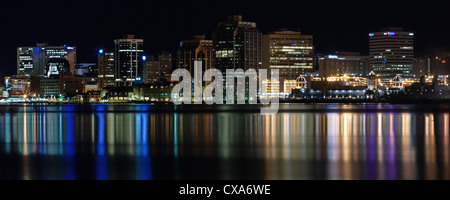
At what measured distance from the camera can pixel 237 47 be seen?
134000mm

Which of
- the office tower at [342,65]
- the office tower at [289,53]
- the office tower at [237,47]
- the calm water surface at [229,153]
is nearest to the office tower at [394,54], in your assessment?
the office tower at [342,65]

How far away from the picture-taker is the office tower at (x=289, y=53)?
135 m

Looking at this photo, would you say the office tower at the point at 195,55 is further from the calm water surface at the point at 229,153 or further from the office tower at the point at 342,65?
the calm water surface at the point at 229,153

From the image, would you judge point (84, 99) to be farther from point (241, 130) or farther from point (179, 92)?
point (241, 130)

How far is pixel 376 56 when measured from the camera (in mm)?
161625

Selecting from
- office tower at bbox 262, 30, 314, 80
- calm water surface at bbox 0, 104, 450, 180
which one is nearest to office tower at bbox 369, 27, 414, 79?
office tower at bbox 262, 30, 314, 80

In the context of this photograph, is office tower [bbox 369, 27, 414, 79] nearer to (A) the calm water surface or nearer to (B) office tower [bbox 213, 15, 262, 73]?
(B) office tower [bbox 213, 15, 262, 73]

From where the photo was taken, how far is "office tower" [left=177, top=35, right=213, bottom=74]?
151125mm

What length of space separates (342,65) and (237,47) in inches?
1375

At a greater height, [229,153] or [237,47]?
[237,47]

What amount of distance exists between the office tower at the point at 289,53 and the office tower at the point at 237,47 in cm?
275

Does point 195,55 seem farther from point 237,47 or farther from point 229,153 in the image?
point 229,153

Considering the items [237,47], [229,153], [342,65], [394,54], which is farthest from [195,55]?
[229,153]
